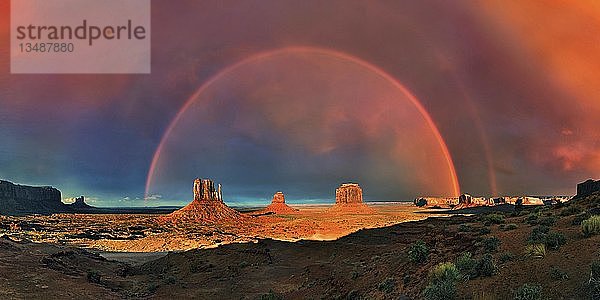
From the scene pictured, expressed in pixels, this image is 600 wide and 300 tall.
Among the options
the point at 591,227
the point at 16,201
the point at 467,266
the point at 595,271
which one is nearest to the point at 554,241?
the point at 591,227

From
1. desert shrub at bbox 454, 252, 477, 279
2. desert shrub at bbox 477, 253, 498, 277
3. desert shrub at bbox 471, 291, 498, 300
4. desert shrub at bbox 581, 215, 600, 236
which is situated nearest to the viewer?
desert shrub at bbox 471, 291, 498, 300

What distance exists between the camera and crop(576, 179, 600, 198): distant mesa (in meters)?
58.9

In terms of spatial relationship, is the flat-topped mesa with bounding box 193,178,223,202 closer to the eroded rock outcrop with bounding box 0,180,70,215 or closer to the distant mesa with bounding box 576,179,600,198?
the eroded rock outcrop with bounding box 0,180,70,215

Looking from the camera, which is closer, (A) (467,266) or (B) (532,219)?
(A) (467,266)

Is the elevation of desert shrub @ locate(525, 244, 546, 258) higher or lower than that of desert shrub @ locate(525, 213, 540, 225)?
higher

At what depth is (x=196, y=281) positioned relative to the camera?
3203 centimetres

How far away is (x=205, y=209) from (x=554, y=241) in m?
143

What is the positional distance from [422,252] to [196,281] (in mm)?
22966

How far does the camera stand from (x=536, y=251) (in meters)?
12.1

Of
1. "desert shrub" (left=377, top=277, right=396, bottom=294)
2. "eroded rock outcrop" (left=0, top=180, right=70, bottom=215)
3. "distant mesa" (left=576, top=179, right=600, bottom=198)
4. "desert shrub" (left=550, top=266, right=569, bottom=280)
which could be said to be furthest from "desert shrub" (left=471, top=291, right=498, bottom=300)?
"eroded rock outcrop" (left=0, top=180, right=70, bottom=215)

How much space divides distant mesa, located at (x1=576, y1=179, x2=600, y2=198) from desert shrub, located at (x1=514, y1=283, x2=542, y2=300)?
209 feet

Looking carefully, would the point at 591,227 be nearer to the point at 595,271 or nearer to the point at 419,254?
the point at 595,271

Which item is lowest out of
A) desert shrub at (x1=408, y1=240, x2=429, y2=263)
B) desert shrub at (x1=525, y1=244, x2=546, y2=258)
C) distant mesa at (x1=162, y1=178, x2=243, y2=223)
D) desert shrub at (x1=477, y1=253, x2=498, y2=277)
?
distant mesa at (x1=162, y1=178, x2=243, y2=223)

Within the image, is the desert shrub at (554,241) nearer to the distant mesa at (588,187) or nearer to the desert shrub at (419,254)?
the desert shrub at (419,254)
